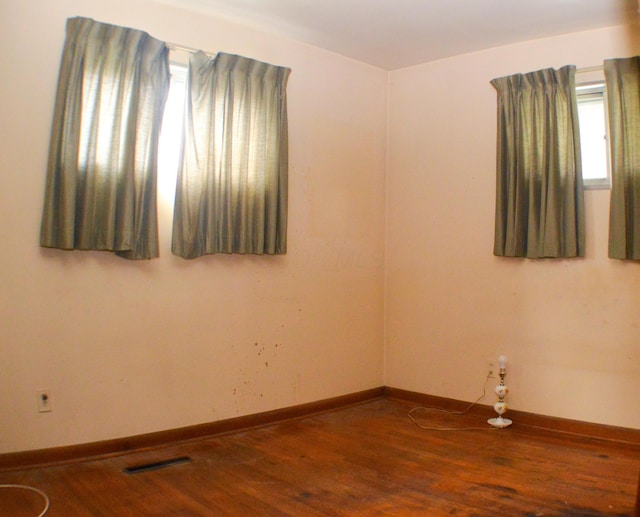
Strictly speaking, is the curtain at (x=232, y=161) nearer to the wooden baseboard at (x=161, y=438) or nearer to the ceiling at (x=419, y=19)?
the ceiling at (x=419, y=19)

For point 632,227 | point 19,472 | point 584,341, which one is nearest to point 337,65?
point 632,227

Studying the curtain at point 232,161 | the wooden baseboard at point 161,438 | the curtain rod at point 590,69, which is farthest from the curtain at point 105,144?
the curtain rod at point 590,69

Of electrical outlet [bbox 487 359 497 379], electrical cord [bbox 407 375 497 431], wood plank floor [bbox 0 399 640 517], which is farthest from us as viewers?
electrical outlet [bbox 487 359 497 379]

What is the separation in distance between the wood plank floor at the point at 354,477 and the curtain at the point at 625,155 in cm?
117

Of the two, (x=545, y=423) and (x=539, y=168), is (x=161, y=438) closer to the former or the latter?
(x=545, y=423)

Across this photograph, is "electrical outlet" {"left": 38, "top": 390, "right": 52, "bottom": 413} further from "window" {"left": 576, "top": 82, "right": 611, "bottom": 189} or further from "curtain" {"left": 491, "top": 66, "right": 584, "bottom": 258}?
"window" {"left": 576, "top": 82, "right": 611, "bottom": 189}

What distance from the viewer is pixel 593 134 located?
346cm

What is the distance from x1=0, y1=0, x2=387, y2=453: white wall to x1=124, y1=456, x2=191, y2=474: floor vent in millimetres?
260

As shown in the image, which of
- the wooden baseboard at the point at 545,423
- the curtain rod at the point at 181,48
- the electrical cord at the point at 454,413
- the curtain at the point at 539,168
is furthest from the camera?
the electrical cord at the point at 454,413

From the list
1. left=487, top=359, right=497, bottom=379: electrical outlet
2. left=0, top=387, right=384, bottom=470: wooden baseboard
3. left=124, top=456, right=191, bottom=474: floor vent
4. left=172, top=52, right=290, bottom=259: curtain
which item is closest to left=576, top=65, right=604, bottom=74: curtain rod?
left=172, top=52, right=290, bottom=259: curtain

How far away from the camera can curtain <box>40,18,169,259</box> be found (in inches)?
107

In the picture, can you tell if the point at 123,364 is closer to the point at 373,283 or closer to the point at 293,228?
the point at 293,228

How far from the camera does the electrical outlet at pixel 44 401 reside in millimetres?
Answer: 2754

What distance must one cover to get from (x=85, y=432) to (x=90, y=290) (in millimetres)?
707
